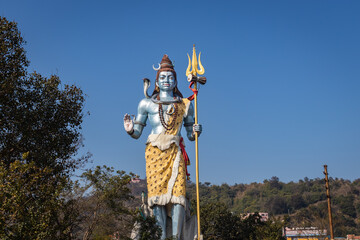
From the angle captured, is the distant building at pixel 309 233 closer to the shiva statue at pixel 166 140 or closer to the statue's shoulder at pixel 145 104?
the shiva statue at pixel 166 140

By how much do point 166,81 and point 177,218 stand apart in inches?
137

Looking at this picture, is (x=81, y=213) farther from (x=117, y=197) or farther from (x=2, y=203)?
(x=2, y=203)

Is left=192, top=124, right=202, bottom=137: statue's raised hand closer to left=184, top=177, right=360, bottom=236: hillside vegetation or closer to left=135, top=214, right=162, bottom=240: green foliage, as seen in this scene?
left=135, top=214, right=162, bottom=240: green foliage

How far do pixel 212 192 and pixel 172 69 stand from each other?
46570 millimetres

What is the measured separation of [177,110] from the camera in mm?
11906

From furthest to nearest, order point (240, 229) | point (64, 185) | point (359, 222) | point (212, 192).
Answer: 1. point (212, 192)
2. point (359, 222)
3. point (240, 229)
4. point (64, 185)

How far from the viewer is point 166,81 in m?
12.2

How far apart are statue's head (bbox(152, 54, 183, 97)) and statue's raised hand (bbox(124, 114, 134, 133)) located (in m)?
1.02

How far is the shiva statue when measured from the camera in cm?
1126

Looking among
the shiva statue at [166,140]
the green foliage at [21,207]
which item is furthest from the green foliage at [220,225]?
the green foliage at [21,207]

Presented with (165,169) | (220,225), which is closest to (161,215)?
(165,169)

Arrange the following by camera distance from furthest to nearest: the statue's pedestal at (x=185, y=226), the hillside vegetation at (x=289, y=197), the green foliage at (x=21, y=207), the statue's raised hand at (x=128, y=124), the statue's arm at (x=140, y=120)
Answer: the hillside vegetation at (x=289, y=197) < the statue's arm at (x=140, y=120) < the statue's raised hand at (x=128, y=124) < the statue's pedestal at (x=185, y=226) < the green foliage at (x=21, y=207)

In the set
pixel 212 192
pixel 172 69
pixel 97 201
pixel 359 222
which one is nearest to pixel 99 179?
pixel 97 201

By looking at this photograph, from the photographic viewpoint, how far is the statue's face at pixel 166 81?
1214cm
